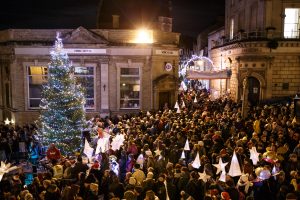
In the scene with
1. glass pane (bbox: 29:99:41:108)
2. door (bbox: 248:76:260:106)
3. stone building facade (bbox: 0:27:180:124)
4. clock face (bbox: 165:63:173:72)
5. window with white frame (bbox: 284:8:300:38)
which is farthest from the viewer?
door (bbox: 248:76:260:106)

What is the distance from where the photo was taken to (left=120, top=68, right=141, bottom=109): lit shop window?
93.7 feet

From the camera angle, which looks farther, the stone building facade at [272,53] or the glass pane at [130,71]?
the stone building facade at [272,53]

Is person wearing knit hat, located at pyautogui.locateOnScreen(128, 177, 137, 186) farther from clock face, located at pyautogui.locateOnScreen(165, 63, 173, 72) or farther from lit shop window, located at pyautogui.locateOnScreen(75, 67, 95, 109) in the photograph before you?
clock face, located at pyautogui.locateOnScreen(165, 63, 173, 72)

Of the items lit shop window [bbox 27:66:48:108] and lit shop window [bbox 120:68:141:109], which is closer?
lit shop window [bbox 27:66:48:108]

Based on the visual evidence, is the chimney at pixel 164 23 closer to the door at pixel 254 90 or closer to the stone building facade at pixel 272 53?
the stone building facade at pixel 272 53

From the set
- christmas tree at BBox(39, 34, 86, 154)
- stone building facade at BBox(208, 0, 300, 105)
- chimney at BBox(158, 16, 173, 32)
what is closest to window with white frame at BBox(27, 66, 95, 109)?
christmas tree at BBox(39, 34, 86, 154)

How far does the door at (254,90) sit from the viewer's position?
101 ft

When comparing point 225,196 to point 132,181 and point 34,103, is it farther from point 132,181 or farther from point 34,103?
point 34,103

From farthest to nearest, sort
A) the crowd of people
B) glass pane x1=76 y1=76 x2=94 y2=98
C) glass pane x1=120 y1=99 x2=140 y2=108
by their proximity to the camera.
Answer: glass pane x1=120 y1=99 x2=140 y2=108 → glass pane x1=76 y1=76 x2=94 y2=98 → the crowd of people

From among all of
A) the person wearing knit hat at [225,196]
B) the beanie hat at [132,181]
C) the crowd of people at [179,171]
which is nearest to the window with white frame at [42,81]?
the crowd of people at [179,171]

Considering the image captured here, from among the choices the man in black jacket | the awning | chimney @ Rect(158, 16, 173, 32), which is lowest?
the man in black jacket

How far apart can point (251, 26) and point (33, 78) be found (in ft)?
66.2

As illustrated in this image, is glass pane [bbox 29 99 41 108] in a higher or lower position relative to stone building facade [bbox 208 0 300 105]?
lower

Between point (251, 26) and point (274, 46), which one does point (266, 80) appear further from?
point (251, 26)
